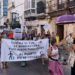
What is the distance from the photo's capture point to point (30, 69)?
14.9 m

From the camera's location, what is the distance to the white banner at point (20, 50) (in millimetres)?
13695

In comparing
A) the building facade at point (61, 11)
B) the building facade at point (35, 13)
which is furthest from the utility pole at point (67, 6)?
the building facade at point (35, 13)

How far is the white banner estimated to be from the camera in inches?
539

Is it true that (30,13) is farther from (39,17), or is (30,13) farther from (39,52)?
(39,52)

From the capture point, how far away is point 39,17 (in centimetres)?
3953

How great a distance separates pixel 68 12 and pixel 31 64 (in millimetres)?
14361

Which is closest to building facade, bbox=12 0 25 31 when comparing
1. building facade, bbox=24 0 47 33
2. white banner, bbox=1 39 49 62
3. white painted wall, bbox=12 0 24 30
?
white painted wall, bbox=12 0 24 30

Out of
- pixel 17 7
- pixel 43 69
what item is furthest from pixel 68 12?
pixel 17 7

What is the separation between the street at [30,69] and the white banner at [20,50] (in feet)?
1.74

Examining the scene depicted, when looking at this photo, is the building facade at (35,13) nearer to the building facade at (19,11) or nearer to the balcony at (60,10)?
the building facade at (19,11)

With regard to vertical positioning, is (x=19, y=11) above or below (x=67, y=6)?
above

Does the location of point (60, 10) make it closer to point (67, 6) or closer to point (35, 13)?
point (67, 6)

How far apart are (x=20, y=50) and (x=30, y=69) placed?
128 cm

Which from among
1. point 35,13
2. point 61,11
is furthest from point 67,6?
point 35,13
